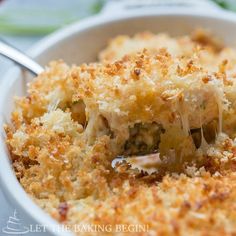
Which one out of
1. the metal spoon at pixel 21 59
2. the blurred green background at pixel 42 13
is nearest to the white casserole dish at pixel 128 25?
the metal spoon at pixel 21 59

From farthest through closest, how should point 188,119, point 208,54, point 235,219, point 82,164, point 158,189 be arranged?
point 208,54 < point 188,119 < point 82,164 < point 158,189 < point 235,219

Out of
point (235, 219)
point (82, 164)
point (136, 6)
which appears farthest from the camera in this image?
point (136, 6)

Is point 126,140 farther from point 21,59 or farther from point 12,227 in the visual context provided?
point 21,59

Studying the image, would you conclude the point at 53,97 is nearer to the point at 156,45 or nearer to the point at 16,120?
the point at 16,120

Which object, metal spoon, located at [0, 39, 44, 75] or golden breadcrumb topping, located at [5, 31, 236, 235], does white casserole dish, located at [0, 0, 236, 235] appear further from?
golden breadcrumb topping, located at [5, 31, 236, 235]

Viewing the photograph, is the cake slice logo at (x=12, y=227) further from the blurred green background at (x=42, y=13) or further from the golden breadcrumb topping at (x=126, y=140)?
the blurred green background at (x=42, y=13)

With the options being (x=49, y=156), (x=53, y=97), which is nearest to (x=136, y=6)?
(x=53, y=97)
